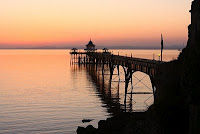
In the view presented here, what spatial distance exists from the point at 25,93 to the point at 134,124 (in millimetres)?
31086

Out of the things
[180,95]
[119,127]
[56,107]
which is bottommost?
[56,107]

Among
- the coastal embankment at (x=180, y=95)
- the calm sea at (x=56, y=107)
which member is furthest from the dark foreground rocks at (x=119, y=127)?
the calm sea at (x=56, y=107)

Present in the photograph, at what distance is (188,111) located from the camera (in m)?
17.5

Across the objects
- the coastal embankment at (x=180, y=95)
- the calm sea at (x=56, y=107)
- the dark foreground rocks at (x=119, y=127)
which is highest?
the coastal embankment at (x=180, y=95)

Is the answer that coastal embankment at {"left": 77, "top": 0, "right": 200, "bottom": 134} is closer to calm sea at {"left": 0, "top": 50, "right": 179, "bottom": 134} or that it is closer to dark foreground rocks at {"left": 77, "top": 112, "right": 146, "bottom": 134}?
dark foreground rocks at {"left": 77, "top": 112, "right": 146, "bottom": 134}

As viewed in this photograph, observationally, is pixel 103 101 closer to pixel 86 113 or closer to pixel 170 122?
pixel 86 113

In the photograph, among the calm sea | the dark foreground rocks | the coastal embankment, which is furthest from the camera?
the calm sea

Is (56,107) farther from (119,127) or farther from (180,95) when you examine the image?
(180,95)

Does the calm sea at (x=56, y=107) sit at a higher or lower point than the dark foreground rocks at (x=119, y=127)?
lower

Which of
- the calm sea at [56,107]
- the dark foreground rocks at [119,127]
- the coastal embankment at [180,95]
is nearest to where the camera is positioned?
the coastal embankment at [180,95]

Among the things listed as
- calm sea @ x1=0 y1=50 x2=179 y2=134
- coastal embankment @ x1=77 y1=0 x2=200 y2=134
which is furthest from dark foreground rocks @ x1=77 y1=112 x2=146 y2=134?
calm sea @ x1=0 y1=50 x2=179 y2=134

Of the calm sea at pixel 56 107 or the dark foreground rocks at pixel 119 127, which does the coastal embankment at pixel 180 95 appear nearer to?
the dark foreground rocks at pixel 119 127

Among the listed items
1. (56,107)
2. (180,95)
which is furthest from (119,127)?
(56,107)

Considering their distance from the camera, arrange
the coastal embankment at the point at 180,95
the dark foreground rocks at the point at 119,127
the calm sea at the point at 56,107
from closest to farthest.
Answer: the coastal embankment at the point at 180,95, the dark foreground rocks at the point at 119,127, the calm sea at the point at 56,107
